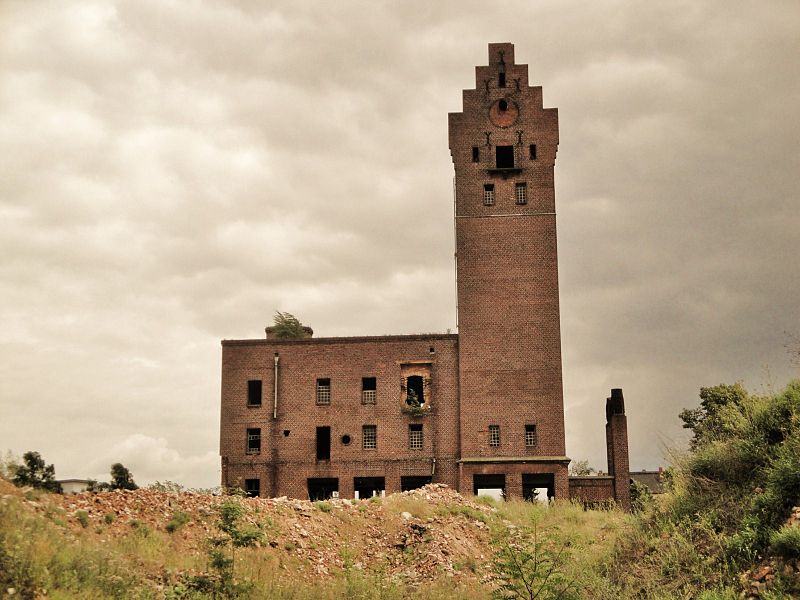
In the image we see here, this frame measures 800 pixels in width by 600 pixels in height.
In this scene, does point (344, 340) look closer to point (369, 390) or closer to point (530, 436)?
point (369, 390)

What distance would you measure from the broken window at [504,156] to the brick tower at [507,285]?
0.06 m

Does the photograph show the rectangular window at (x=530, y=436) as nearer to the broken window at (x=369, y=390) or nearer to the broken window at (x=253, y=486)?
the broken window at (x=369, y=390)

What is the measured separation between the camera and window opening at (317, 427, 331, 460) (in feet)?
146

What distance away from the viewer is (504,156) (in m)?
47.5

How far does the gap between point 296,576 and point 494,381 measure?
23.6 metres

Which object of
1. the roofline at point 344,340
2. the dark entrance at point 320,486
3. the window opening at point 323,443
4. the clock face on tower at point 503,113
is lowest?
the dark entrance at point 320,486

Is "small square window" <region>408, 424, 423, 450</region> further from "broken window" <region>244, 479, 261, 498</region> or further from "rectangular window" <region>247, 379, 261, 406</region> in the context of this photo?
"rectangular window" <region>247, 379, 261, 406</region>

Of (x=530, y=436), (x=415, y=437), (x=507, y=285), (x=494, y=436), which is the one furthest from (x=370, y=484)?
(x=507, y=285)

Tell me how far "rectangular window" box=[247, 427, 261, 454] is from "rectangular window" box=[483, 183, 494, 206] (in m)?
17.1

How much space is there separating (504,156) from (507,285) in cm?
780

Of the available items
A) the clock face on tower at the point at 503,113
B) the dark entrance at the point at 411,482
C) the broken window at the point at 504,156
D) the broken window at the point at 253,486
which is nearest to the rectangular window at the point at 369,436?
the dark entrance at the point at 411,482

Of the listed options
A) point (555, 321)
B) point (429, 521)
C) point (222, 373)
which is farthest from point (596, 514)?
point (222, 373)

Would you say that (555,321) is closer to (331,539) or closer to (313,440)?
(313,440)

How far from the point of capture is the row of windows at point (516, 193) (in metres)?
45.9
